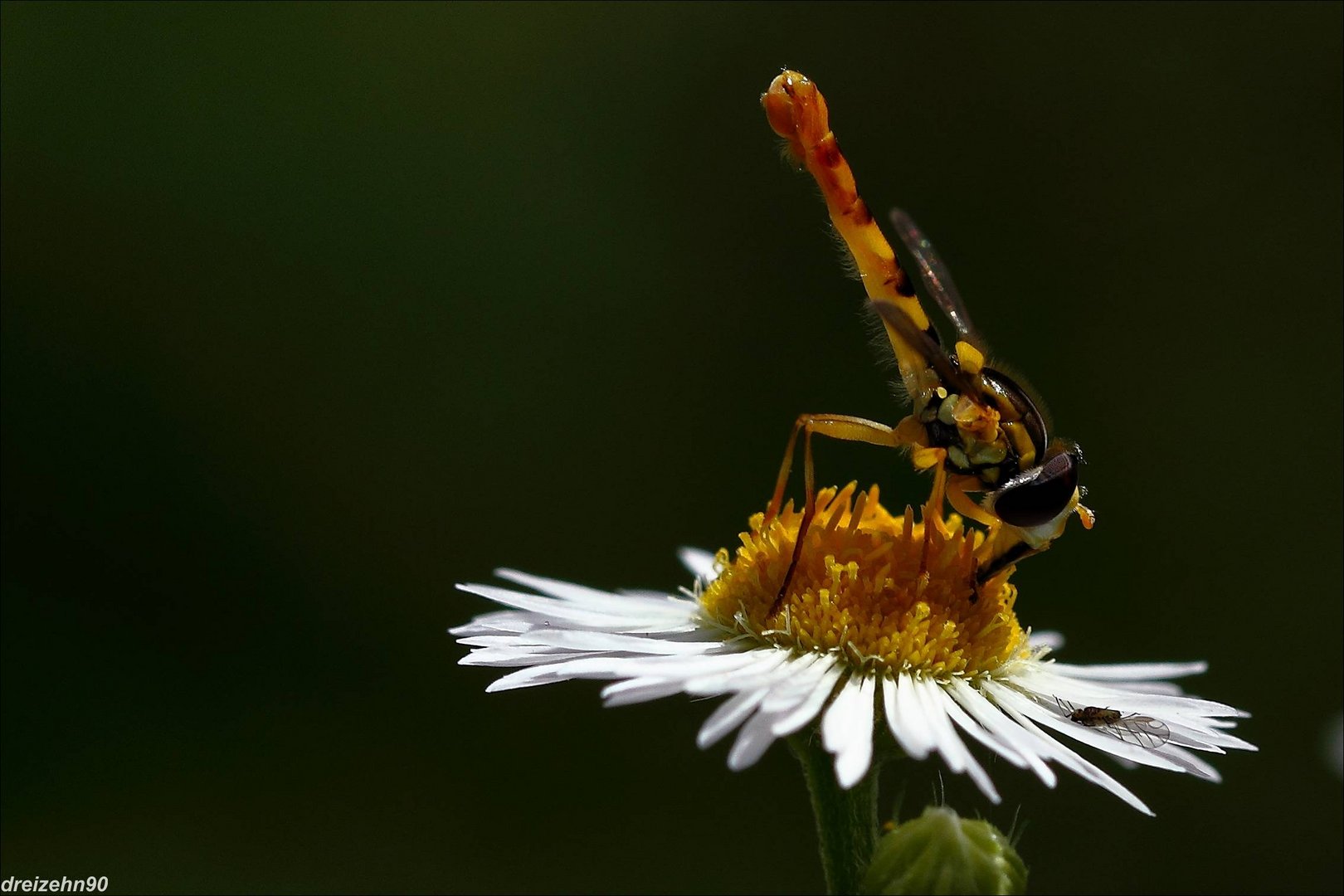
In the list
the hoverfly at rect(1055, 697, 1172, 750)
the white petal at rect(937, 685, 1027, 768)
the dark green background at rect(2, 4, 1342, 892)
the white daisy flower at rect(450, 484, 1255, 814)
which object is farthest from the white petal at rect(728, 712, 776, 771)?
the dark green background at rect(2, 4, 1342, 892)

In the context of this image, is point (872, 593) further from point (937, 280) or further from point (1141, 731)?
point (937, 280)

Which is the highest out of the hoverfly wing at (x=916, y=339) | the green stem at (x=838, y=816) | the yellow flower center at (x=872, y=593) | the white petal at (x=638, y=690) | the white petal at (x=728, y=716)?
the hoverfly wing at (x=916, y=339)

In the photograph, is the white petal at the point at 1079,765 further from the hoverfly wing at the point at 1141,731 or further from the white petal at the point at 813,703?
the white petal at the point at 813,703

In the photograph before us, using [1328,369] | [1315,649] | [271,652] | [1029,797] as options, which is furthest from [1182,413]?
[271,652]

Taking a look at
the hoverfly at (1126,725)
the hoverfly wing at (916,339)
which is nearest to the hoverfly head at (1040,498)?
the hoverfly wing at (916,339)

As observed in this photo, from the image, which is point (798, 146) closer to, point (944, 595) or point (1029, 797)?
point (944, 595)

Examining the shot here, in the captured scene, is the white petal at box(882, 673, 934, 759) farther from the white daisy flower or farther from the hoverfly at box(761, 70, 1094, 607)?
the hoverfly at box(761, 70, 1094, 607)

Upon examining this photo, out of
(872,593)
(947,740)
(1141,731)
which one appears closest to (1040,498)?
(872,593)
